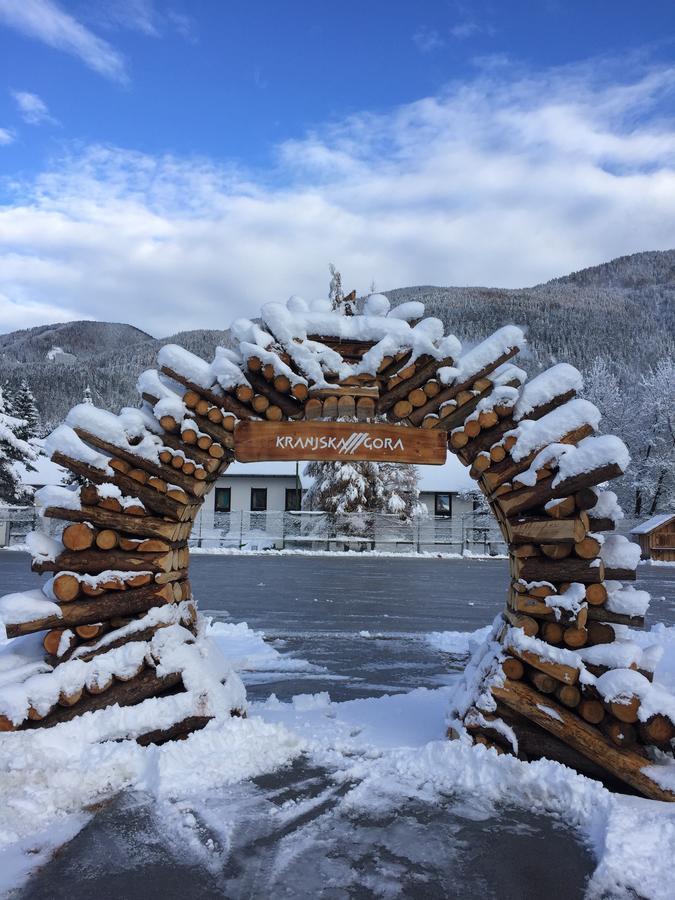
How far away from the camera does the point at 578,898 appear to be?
3.08m

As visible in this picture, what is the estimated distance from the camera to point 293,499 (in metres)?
42.1

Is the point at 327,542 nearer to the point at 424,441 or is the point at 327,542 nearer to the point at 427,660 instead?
the point at 427,660

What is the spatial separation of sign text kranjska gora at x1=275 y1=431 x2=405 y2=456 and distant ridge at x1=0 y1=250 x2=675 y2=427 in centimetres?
7402

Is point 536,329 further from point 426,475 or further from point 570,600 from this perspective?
point 570,600

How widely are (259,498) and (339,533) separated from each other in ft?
31.4

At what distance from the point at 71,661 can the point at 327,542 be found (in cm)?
2976

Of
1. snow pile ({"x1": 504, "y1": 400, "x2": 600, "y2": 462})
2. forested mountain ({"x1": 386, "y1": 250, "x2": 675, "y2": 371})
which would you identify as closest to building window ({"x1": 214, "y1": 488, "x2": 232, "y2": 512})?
snow pile ({"x1": 504, "y1": 400, "x2": 600, "y2": 462})

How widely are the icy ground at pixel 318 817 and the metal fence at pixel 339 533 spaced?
27.9 meters

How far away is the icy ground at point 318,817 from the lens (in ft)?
10.6

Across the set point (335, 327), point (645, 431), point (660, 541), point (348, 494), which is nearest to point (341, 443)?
point (335, 327)

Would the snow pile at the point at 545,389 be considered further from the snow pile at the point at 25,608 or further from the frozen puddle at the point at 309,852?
the snow pile at the point at 25,608

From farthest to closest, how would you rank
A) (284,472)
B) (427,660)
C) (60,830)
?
1. (284,472)
2. (427,660)
3. (60,830)

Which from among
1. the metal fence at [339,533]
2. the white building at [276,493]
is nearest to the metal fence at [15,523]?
the metal fence at [339,533]

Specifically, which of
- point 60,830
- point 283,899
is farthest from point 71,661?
point 283,899
